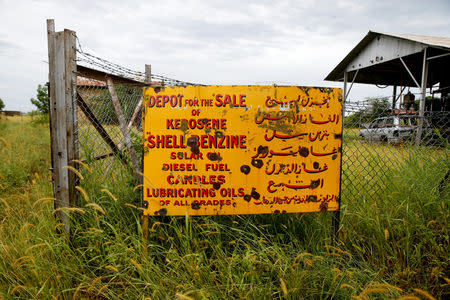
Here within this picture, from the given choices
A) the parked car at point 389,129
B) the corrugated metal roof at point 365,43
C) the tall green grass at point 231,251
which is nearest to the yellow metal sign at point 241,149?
the tall green grass at point 231,251

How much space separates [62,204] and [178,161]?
1.36m

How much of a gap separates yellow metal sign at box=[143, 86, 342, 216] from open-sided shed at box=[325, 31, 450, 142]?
27.2ft

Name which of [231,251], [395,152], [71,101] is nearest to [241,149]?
[231,251]

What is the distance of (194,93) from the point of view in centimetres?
222

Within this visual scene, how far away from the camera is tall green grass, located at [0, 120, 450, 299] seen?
5.97 feet

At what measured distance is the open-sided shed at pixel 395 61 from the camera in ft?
30.2

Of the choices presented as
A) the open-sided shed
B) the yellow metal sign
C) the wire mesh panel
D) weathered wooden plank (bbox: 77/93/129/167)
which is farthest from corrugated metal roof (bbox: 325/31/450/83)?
weathered wooden plank (bbox: 77/93/129/167)

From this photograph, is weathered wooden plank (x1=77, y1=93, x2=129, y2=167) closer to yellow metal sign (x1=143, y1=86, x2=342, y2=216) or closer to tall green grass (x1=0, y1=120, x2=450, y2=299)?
tall green grass (x1=0, y1=120, x2=450, y2=299)

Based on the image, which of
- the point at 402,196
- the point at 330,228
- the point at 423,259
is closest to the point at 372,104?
the point at 402,196

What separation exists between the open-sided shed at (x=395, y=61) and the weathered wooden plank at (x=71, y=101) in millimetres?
9332

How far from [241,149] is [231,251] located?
3.36 feet

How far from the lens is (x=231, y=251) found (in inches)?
97.1

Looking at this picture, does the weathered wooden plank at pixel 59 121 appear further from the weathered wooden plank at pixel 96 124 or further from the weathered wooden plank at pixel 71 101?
the weathered wooden plank at pixel 96 124

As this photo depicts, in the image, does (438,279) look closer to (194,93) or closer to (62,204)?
(194,93)
